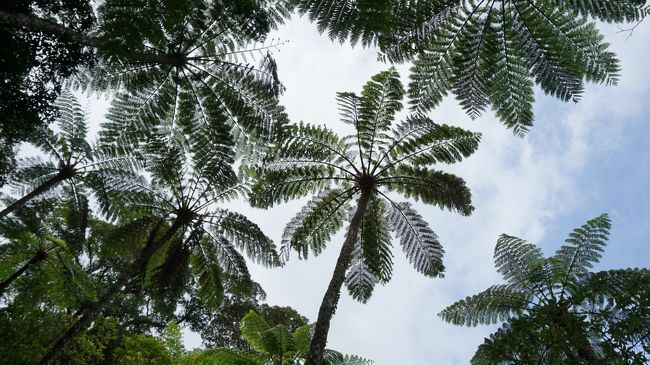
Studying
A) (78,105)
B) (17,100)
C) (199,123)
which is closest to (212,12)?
(199,123)

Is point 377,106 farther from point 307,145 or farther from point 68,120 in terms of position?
point 68,120

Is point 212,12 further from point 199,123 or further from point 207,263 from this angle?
point 207,263

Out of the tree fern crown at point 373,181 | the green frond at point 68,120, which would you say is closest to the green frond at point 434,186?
the tree fern crown at point 373,181

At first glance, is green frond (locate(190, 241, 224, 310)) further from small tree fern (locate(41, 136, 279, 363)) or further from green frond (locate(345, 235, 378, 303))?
green frond (locate(345, 235, 378, 303))

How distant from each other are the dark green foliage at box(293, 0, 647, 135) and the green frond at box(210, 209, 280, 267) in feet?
11.4

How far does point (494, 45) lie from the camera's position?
5.62 m

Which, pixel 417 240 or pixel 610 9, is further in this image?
pixel 417 240

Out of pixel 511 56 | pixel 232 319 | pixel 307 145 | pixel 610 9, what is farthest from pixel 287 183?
pixel 232 319

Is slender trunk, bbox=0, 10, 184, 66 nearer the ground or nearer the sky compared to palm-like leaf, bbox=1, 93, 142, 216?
nearer the ground

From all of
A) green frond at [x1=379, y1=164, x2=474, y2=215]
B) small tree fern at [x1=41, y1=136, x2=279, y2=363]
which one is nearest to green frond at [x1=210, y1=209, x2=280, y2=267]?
small tree fern at [x1=41, y1=136, x2=279, y2=363]

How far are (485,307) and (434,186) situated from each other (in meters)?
2.71

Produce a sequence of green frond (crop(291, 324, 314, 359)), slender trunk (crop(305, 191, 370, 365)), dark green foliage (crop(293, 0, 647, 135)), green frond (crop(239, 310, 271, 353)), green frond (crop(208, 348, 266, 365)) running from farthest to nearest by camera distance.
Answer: green frond (crop(291, 324, 314, 359))
green frond (crop(239, 310, 271, 353))
green frond (crop(208, 348, 266, 365))
dark green foliage (crop(293, 0, 647, 135))
slender trunk (crop(305, 191, 370, 365))

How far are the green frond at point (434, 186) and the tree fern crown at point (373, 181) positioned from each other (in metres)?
0.01

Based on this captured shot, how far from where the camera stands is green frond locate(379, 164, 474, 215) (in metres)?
7.02
